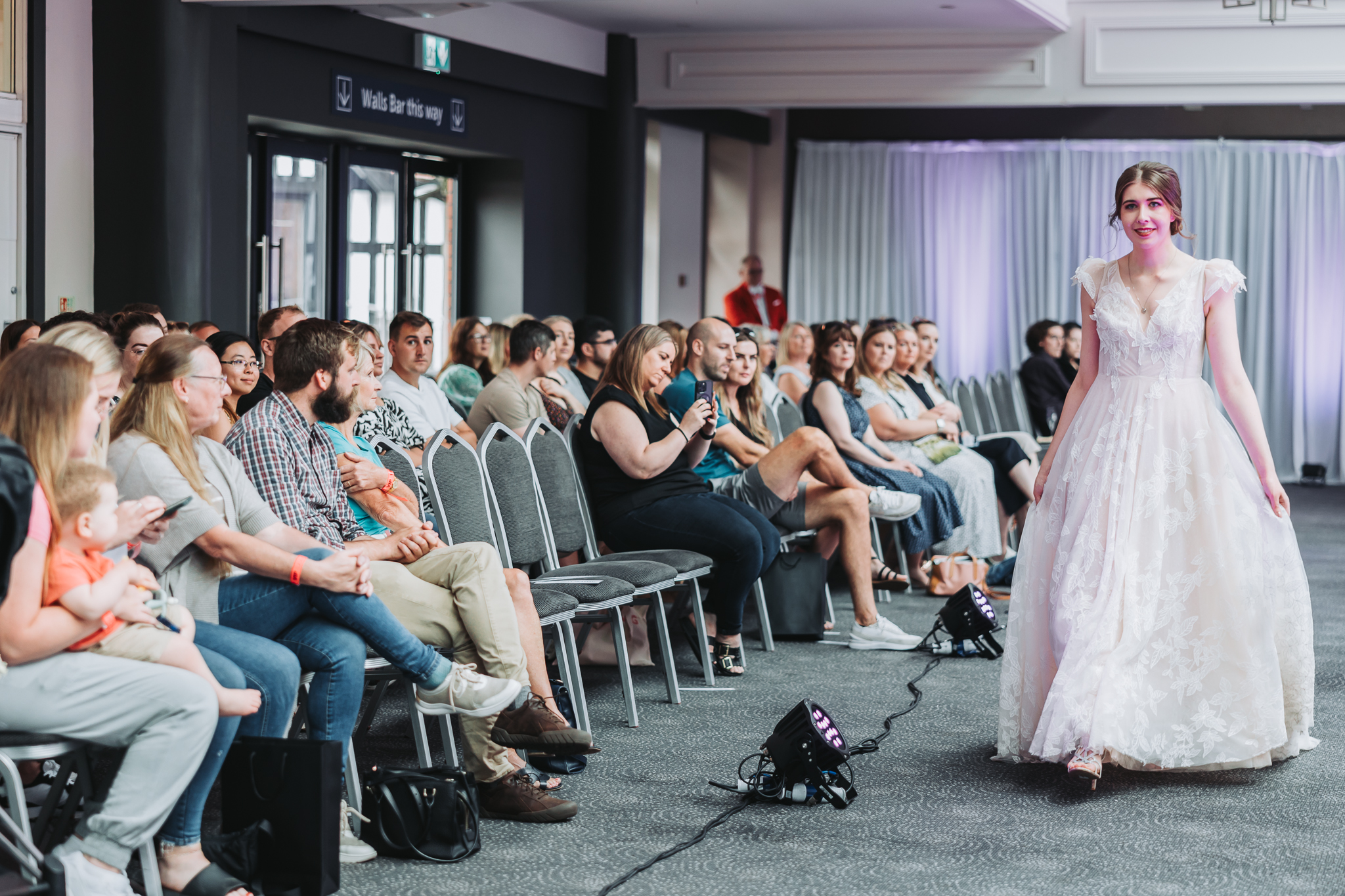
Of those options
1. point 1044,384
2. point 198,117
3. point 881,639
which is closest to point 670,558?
point 881,639

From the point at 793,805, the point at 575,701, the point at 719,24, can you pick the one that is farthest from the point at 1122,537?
the point at 719,24

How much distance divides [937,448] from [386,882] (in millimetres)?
4474

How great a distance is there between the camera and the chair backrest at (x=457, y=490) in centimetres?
384

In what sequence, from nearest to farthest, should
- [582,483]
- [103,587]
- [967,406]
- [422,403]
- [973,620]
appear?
[103,587] → [582,483] → [973,620] → [422,403] → [967,406]

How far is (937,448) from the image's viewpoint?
6.86m

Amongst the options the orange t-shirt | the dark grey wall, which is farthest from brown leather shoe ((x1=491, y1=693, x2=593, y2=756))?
the dark grey wall

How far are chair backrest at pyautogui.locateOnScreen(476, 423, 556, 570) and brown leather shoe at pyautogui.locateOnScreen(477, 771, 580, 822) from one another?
907 mm

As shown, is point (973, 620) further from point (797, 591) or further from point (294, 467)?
point (294, 467)

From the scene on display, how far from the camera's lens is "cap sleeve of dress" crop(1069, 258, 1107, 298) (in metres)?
3.71

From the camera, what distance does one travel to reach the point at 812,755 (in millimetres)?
3344

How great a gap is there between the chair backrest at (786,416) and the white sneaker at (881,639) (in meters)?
1.33

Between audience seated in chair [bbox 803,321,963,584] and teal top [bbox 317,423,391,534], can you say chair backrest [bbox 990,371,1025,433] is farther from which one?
teal top [bbox 317,423,391,534]

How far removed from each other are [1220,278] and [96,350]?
2545mm

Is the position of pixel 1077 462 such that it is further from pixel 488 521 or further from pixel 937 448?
pixel 937 448
